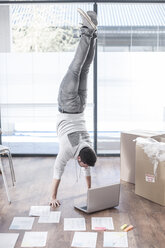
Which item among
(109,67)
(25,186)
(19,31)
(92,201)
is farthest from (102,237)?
(19,31)

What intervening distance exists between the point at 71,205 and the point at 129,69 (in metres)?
2.36

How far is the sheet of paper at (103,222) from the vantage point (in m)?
2.78

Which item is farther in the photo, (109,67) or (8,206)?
(109,67)

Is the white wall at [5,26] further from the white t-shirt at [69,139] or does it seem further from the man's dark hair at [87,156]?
the man's dark hair at [87,156]

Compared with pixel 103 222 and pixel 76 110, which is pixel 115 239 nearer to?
pixel 103 222

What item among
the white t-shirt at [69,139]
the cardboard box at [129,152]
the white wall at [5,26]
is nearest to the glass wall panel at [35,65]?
the white wall at [5,26]

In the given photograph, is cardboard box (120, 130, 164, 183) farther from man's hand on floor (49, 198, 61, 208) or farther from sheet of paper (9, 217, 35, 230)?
sheet of paper (9, 217, 35, 230)

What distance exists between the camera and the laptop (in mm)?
2932

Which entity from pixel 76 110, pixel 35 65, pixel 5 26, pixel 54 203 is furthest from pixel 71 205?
pixel 5 26

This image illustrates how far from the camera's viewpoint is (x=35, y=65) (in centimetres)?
481

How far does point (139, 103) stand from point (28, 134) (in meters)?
1.70

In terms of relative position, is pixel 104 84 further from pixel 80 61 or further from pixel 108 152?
pixel 80 61

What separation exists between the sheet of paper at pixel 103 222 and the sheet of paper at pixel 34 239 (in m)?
0.43

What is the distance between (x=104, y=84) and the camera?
487 centimetres
